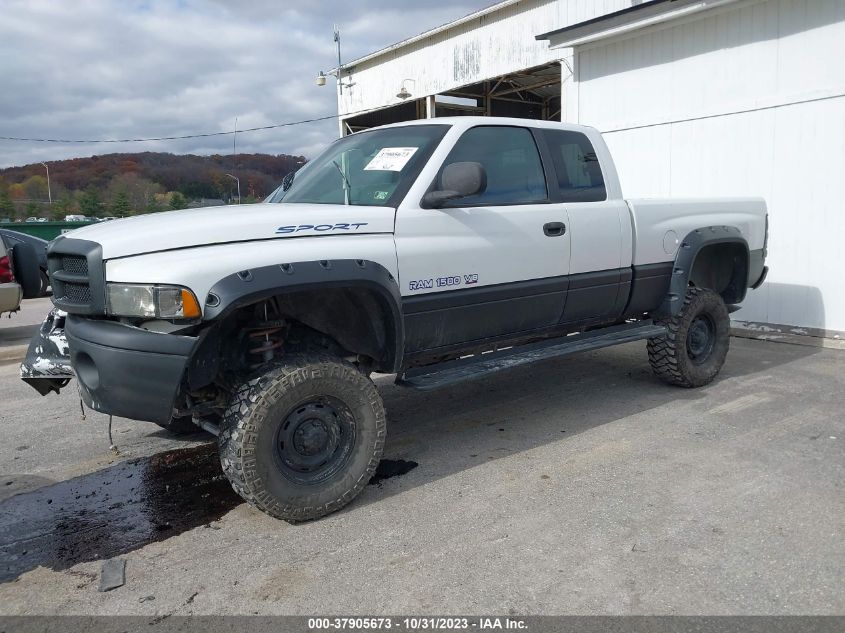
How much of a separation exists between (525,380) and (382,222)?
9.54 ft

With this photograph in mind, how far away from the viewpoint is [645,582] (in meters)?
2.84

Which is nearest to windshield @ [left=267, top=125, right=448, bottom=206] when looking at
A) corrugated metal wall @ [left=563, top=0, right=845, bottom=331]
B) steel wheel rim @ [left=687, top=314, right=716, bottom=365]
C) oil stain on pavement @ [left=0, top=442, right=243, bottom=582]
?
oil stain on pavement @ [left=0, top=442, right=243, bottom=582]

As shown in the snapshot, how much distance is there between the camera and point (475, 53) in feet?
44.8

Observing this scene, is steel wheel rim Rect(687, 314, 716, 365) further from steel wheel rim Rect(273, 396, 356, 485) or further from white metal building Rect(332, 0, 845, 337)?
steel wheel rim Rect(273, 396, 356, 485)

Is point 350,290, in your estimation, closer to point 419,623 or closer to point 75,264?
point 75,264

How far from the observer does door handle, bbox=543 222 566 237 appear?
4.50 m

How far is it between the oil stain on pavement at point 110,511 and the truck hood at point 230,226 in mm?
1428

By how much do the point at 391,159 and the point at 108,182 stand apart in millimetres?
25532

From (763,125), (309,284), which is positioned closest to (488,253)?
(309,284)

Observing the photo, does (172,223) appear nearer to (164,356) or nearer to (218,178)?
(164,356)

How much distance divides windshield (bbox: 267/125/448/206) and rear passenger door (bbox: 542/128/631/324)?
1.07 metres

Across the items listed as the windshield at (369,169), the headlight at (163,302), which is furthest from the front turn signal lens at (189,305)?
the windshield at (369,169)

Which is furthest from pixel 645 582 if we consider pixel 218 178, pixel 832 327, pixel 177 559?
pixel 218 178

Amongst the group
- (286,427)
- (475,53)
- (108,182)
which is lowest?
(286,427)
